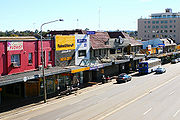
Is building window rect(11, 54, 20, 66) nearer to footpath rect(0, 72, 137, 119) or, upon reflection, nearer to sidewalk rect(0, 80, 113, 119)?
sidewalk rect(0, 80, 113, 119)

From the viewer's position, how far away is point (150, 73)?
5697 cm

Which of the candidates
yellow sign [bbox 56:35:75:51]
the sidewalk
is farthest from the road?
yellow sign [bbox 56:35:75:51]

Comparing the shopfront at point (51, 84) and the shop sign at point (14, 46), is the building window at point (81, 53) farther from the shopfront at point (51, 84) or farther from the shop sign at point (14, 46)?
the shop sign at point (14, 46)

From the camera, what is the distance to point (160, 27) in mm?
141250

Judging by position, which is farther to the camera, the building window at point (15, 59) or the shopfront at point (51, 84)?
the shopfront at point (51, 84)

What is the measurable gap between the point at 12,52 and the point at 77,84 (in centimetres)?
1347

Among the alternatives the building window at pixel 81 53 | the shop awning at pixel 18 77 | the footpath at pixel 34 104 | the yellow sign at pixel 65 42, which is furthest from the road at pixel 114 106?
the yellow sign at pixel 65 42

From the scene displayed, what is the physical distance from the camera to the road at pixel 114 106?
23.6 meters

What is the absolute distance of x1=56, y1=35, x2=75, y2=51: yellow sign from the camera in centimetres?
3725

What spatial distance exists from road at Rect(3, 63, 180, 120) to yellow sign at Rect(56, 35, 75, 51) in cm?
789

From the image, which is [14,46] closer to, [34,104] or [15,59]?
[15,59]

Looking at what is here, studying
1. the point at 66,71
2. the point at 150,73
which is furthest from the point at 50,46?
the point at 150,73

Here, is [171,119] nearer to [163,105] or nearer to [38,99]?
[163,105]

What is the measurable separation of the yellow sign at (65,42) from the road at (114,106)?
789 cm
